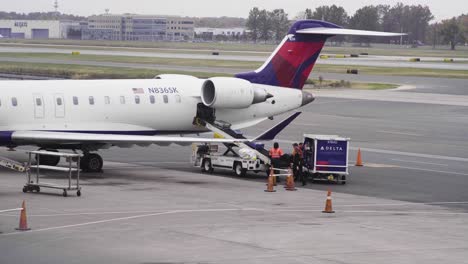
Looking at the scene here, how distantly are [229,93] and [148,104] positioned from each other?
3234 mm

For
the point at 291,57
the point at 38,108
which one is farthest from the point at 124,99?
the point at 291,57

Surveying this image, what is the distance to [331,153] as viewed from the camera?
34.2 meters

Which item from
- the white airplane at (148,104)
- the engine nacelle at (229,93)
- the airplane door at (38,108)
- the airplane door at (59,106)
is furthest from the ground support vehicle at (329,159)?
the airplane door at (38,108)

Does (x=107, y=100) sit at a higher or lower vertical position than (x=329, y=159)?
higher

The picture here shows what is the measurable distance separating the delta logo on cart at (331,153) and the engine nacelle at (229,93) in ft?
17.0

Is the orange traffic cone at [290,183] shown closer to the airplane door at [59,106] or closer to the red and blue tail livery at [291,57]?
the red and blue tail livery at [291,57]

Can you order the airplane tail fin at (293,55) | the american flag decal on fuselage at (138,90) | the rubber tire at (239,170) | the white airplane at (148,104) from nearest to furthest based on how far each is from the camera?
the white airplane at (148,104), the rubber tire at (239,170), the american flag decal on fuselage at (138,90), the airplane tail fin at (293,55)

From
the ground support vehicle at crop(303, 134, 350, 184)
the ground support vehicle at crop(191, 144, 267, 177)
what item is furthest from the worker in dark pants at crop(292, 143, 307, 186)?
the ground support vehicle at crop(191, 144, 267, 177)

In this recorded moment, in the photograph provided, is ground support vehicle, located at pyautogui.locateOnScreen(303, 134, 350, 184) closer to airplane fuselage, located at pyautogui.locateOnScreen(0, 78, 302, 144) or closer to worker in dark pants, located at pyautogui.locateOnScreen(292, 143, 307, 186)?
worker in dark pants, located at pyautogui.locateOnScreen(292, 143, 307, 186)

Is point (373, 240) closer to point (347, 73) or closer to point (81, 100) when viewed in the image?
point (81, 100)

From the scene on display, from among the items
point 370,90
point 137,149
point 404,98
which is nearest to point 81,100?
point 137,149

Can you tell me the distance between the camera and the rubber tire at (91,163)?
116ft

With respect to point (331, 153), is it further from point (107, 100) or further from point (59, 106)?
point (59, 106)

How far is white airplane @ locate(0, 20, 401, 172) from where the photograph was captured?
114 ft
